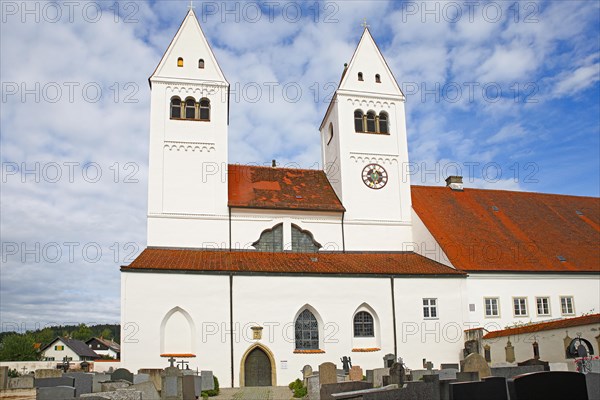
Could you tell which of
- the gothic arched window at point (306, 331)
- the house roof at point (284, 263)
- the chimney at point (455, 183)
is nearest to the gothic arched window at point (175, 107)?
→ the house roof at point (284, 263)

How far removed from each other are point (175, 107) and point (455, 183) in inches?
675

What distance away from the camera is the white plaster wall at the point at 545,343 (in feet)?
68.6

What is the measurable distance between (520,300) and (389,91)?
13.4m

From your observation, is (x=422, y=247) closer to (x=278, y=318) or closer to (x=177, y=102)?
(x=278, y=318)

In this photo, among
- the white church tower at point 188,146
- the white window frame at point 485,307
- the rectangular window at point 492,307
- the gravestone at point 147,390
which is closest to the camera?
the gravestone at point 147,390

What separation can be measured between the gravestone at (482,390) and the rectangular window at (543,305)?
2157cm

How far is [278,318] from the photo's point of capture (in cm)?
2512

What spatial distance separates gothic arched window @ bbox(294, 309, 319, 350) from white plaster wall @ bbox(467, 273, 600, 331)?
292 inches

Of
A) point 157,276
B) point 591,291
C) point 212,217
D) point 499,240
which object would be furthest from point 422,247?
point 157,276

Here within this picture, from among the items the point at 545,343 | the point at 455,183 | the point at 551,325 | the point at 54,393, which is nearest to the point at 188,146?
the point at 455,183

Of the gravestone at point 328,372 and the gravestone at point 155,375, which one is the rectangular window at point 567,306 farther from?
the gravestone at point 155,375

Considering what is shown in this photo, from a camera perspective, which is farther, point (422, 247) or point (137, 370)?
point (422, 247)

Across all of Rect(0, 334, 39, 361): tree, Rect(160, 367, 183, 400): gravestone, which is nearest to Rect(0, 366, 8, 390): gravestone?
Rect(160, 367, 183, 400): gravestone

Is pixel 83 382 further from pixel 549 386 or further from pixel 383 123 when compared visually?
pixel 383 123
